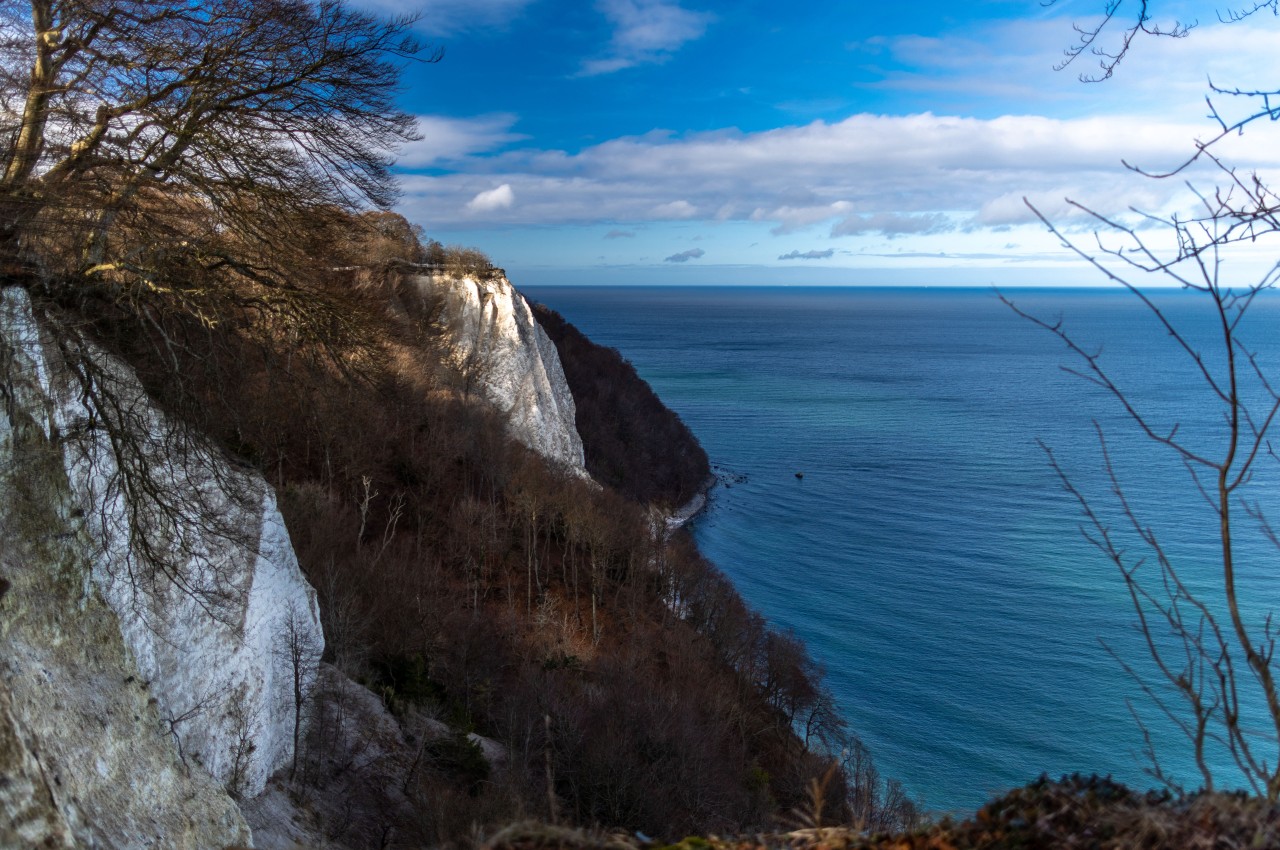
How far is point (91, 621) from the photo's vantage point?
25.4ft

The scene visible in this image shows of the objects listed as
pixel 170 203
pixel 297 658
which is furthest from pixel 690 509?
pixel 170 203

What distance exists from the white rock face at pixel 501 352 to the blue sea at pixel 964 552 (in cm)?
1396

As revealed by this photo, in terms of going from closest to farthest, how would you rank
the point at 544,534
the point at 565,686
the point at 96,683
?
the point at 96,683 < the point at 565,686 < the point at 544,534

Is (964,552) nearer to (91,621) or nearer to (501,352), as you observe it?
(501,352)

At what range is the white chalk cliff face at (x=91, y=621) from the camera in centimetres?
649

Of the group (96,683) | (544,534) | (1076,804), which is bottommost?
(544,534)

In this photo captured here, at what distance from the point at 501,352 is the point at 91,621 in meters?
33.1

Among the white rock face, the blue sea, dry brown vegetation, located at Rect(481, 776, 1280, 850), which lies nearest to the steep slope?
the white rock face

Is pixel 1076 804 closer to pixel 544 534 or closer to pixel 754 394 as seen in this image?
pixel 544 534

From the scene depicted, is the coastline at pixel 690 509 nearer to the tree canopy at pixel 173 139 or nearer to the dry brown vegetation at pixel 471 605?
the dry brown vegetation at pixel 471 605

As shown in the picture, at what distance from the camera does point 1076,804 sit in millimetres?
3906

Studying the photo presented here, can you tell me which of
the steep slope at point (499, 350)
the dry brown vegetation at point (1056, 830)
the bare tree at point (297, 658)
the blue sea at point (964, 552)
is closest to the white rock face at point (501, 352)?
the steep slope at point (499, 350)

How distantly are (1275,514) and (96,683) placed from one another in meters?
61.0

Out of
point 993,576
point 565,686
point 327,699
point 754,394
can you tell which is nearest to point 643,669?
point 565,686
